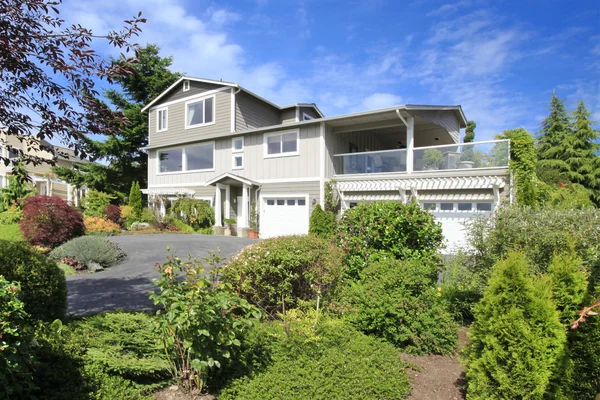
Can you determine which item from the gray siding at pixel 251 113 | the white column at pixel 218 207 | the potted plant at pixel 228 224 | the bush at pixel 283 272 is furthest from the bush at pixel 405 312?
the gray siding at pixel 251 113

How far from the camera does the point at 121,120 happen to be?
145 inches

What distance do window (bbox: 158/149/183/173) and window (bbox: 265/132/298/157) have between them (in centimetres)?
701

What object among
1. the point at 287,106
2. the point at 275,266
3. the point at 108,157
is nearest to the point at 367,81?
the point at 275,266

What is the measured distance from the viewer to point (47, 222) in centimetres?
1132

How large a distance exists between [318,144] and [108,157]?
785 inches

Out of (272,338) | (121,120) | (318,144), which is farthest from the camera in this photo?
(318,144)

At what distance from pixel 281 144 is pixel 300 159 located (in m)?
1.47

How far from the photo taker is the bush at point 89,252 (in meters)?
9.70

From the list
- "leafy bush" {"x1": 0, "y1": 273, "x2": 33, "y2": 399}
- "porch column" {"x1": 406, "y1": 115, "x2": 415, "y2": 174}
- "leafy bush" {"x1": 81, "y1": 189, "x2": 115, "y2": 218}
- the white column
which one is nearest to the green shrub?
"leafy bush" {"x1": 0, "y1": 273, "x2": 33, "y2": 399}

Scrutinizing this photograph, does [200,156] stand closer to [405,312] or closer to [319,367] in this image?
[405,312]

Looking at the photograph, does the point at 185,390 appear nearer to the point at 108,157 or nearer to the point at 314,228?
the point at 314,228

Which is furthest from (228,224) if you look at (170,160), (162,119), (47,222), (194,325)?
(194,325)

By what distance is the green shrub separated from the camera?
3.13 meters

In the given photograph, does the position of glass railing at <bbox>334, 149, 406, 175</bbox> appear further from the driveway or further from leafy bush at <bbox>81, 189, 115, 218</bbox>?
leafy bush at <bbox>81, 189, 115, 218</bbox>
